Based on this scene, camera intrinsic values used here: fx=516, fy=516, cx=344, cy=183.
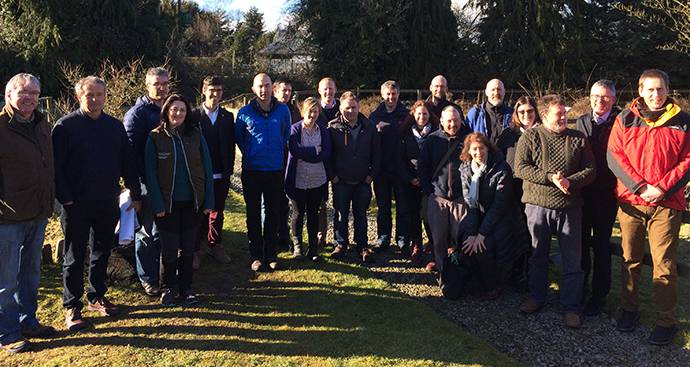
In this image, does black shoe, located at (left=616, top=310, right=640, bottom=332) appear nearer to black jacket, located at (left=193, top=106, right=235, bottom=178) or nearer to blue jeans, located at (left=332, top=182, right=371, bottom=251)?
blue jeans, located at (left=332, top=182, right=371, bottom=251)

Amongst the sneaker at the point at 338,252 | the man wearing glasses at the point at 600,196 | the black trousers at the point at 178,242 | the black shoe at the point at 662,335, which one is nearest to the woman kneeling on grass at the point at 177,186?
the black trousers at the point at 178,242

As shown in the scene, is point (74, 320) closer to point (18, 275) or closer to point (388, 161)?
point (18, 275)

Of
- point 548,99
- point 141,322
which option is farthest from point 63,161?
point 548,99

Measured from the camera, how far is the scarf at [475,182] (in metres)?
4.76

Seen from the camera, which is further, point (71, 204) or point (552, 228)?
point (552, 228)

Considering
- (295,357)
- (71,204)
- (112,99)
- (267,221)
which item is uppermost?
(112,99)

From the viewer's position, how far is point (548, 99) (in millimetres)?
4500

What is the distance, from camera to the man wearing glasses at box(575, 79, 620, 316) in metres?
4.46

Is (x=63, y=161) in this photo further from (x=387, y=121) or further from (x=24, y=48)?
(x=24, y=48)

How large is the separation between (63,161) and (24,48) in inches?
930

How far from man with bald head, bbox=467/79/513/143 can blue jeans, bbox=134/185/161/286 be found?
366cm

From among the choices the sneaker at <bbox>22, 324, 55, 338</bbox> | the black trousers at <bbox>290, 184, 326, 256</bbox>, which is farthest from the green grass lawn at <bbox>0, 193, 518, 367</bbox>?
the black trousers at <bbox>290, 184, 326, 256</bbox>

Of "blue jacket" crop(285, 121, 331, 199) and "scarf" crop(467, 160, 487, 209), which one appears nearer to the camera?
"scarf" crop(467, 160, 487, 209)

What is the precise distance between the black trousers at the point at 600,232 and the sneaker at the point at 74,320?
4.40 metres
